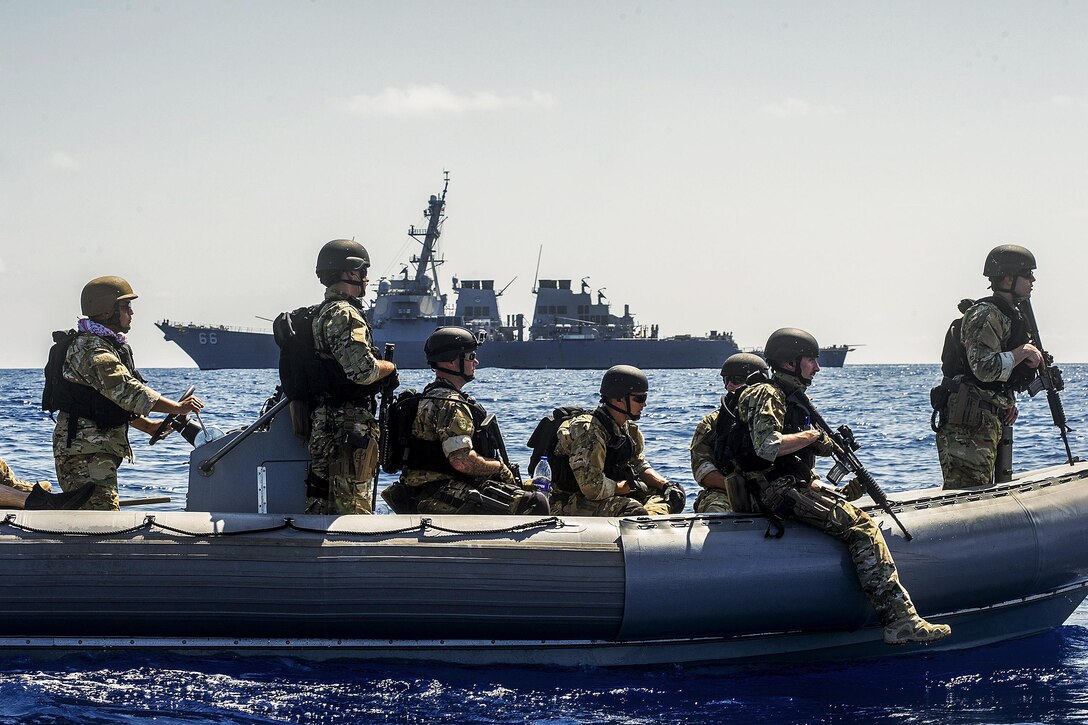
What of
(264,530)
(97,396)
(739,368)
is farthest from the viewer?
(739,368)

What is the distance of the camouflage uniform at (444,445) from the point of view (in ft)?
18.0

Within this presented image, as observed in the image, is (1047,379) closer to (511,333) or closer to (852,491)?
(852,491)

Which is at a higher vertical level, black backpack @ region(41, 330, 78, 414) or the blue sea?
black backpack @ region(41, 330, 78, 414)

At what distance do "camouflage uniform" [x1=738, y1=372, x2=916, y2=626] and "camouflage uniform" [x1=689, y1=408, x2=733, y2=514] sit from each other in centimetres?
115

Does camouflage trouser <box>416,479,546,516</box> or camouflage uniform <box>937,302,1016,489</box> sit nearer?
camouflage trouser <box>416,479,546,516</box>

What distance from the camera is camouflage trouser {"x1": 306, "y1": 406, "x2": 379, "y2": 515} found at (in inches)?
215

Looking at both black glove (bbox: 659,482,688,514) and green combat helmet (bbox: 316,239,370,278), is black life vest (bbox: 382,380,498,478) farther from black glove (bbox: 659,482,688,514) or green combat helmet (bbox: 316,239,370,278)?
black glove (bbox: 659,482,688,514)

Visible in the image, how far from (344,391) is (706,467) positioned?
2.33 metres

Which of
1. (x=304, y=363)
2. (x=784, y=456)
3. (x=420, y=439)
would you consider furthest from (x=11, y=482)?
(x=784, y=456)

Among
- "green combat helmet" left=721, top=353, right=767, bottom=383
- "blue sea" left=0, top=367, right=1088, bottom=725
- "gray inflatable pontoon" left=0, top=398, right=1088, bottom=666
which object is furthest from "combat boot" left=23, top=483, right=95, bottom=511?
"green combat helmet" left=721, top=353, right=767, bottom=383

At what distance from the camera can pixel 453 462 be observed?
5512 mm

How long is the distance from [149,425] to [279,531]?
1.09 metres

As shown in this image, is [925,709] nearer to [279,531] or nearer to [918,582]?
[918,582]

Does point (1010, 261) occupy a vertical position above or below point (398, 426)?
above
